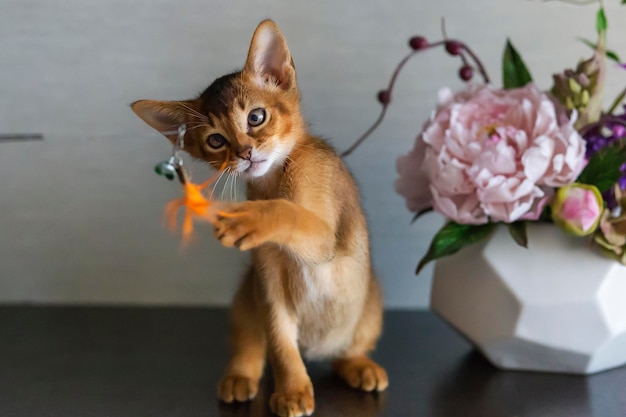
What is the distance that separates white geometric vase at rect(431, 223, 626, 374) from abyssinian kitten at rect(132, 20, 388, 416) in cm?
16

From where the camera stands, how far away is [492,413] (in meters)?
0.78

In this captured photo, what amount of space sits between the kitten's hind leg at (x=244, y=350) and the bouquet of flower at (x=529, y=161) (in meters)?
0.24

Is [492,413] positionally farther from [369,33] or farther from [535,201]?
[369,33]

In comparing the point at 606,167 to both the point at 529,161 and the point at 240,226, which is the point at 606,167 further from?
the point at 240,226

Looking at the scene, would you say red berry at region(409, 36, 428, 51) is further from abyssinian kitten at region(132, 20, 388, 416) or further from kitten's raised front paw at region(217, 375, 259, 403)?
kitten's raised front paw at region(217, 375, 259, 403)

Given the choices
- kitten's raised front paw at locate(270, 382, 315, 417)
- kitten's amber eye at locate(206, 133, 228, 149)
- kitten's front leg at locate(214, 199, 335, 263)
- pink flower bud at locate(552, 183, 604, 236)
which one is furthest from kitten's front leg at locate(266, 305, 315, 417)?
pink flower bud at locate(552, 183, 604, 236)

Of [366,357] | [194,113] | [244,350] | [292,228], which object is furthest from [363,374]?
[194,113]

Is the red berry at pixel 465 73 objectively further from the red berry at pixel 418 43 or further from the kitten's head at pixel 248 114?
the kitten's head at pixel 248 114

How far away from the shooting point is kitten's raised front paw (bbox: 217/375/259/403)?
81 centimetres

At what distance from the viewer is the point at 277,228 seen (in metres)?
0.67

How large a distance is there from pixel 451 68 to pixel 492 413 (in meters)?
0.59

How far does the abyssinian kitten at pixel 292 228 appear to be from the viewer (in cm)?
76

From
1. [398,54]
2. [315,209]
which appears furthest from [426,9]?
[315,209]

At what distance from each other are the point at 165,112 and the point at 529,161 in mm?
440
